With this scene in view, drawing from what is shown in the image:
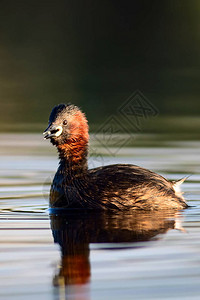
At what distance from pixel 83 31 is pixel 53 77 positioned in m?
7.85

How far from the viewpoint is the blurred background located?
18.9 meters

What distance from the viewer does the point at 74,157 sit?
1013cm

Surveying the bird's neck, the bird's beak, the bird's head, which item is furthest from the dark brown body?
the bird's beak

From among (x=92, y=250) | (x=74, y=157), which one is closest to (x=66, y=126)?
(x=74, y=157)

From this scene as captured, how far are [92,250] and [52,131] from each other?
8.81ft

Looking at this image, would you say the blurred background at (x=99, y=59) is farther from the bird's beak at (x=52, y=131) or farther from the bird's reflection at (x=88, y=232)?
the bird's reflection at (x=88, y=232)

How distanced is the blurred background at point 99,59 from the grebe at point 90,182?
18.9ft

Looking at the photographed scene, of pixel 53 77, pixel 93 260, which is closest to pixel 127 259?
pixel 93 260

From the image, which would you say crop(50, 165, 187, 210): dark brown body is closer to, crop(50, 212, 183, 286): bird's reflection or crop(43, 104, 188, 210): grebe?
crop(43, 104, 188, 210): grebe

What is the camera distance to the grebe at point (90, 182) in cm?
957

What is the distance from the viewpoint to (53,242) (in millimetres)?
7926

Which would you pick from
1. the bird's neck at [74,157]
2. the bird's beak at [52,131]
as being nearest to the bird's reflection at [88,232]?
the bird's neck at [74,157]

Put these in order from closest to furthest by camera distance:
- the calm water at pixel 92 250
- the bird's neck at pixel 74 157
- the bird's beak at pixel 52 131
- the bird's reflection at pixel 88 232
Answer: the calm water at pixel 92 250, the bird's reflection at pixel 88 232, the bird's beak at pixel 52 131, the bird's neck at pixel 74 157

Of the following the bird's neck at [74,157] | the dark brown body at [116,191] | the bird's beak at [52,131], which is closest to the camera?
the dark brown body at [116,191]
